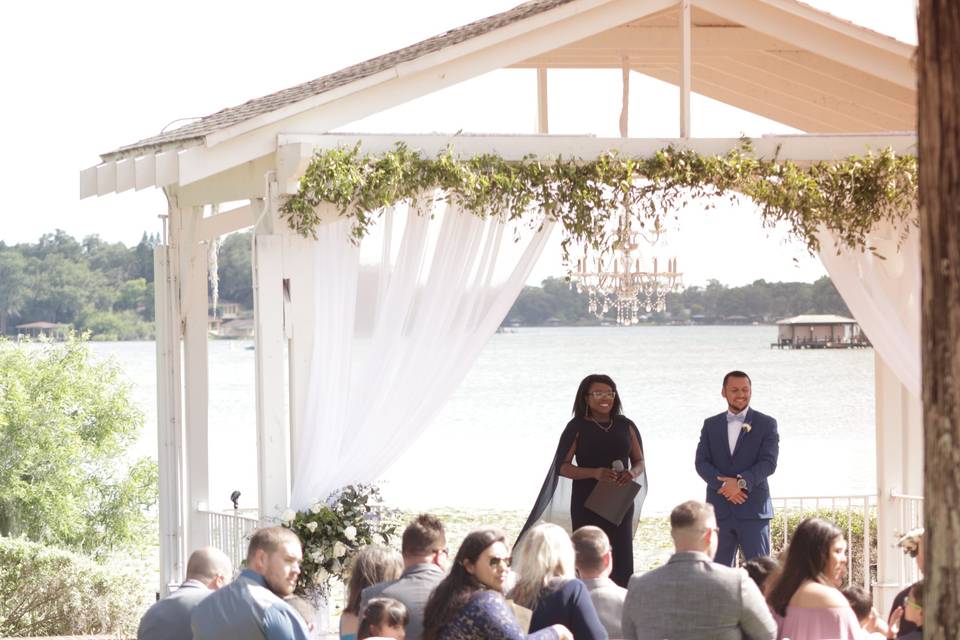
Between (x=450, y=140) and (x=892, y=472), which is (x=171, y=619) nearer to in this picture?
(x=450, y=140)

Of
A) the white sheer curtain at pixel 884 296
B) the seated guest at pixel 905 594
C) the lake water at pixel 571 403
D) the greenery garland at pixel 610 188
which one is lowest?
the lake water at pixel 571 403

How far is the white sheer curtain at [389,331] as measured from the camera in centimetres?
684

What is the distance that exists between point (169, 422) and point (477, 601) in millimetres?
4586

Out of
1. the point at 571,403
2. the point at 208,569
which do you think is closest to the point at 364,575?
the point at 208,569

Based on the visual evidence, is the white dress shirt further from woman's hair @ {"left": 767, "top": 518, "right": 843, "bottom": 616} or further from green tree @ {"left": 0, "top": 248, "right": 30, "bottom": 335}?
green tree @ {"left": 0, "top": 248, "right": 30, "bottom": 335}

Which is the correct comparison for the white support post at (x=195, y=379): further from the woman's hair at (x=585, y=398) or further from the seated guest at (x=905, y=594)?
the seated guest at (x=905, y=594)

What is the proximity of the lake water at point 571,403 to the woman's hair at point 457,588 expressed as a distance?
2510 centimetres

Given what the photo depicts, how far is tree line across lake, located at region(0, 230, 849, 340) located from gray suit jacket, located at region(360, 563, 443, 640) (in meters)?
30.0

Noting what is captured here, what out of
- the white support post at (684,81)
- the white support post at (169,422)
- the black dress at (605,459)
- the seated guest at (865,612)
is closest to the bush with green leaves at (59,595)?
the white support post at (169,422)

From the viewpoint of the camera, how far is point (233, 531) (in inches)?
296

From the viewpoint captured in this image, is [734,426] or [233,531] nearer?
[233,531]

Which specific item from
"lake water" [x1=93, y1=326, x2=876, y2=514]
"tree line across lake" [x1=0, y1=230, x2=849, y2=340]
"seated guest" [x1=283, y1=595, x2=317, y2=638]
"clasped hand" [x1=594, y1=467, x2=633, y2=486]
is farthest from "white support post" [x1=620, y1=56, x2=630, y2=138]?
"tree line across lake" [x1=0, y1=230, x2=849, y2=340]

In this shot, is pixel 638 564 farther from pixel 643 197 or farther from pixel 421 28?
pixel 421 28

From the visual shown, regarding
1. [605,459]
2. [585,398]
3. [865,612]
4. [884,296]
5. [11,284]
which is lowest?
[865,612]
